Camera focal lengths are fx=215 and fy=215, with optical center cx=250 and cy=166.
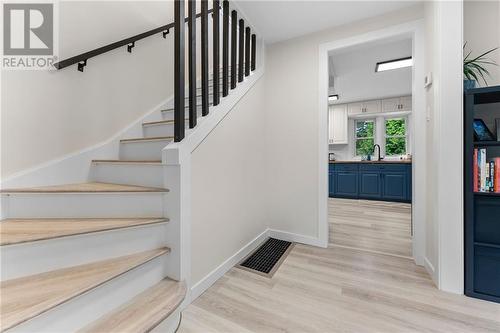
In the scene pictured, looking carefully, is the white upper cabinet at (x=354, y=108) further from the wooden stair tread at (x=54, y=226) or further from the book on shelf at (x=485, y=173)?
the wooden stair tread at (x=54, y=226)

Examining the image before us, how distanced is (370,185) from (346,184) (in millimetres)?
525

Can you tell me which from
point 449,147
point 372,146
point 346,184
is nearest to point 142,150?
point 449,147

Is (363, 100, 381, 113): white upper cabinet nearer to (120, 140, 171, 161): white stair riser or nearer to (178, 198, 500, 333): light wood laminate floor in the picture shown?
(178, 198, 500, 333): light wood laminate floor

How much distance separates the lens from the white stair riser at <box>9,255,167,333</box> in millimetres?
817

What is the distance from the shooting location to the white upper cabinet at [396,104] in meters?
5.14

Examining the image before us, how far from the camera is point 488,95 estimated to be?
1.50 meters

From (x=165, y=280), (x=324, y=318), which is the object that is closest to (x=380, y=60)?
(x=324, y=318)

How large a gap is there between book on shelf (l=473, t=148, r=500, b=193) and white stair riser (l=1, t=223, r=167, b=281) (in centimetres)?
214

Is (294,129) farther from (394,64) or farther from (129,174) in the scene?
(394,64)

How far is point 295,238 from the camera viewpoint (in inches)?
99.9

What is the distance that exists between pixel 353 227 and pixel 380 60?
8.45ft

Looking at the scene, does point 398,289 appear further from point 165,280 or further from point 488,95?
point 165,280

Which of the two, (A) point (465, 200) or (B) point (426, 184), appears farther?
(B) point (426, 184)

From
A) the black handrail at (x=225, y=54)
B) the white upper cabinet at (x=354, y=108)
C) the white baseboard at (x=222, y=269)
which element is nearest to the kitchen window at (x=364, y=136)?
the white upper cabinet at (x=354, y=108)
